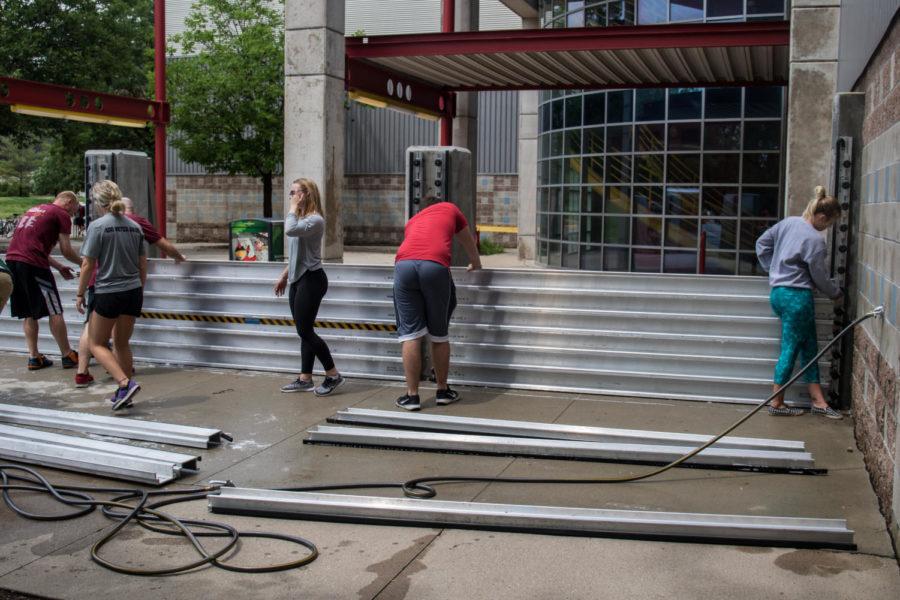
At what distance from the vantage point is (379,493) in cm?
592

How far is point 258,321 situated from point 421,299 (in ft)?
8.15

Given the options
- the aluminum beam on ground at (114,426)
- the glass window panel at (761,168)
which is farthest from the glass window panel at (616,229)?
the aluminum beam on ground at (114,426)

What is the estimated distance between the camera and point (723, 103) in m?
18.1

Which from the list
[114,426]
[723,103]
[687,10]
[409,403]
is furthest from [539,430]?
[687,10]

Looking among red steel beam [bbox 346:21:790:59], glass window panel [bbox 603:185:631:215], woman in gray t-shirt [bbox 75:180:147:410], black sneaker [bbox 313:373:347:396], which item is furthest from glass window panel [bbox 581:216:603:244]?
woman in gray t-shirt [bbox 75:180:147:410]

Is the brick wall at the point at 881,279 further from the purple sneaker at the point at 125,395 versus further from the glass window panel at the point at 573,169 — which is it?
the glass window panel at the point at 573,169

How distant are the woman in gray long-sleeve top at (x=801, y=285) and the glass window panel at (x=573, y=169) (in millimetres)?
12874

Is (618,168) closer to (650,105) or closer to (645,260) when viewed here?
(650,105)

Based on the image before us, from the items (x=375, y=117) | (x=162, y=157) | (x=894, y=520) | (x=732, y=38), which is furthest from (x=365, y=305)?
(x=375, y=117)

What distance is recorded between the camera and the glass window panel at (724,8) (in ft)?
58.6

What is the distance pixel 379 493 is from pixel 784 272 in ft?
13.0

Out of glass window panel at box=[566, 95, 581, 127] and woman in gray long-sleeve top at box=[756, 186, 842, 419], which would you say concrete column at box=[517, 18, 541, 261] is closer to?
glass window panel at box=[566, 95, 581, 127]

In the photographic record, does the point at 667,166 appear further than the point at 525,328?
Yes

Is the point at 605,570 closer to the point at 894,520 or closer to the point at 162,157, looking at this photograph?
the point at 894,520
